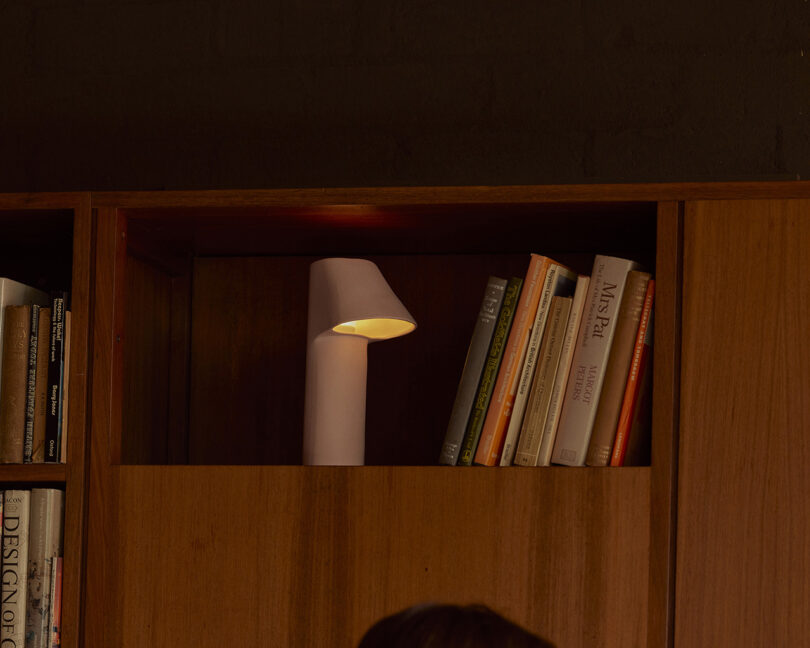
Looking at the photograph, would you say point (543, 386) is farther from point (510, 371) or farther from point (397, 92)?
point (397, 92)

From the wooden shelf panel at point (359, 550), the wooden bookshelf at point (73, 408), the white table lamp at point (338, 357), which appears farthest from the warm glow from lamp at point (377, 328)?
the wooden bookshelf at point (73, 408)

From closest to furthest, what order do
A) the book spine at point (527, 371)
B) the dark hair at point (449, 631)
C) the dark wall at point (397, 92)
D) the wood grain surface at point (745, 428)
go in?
1. the dark hair at point (449, 631)
2. the wood grain surface at point (745, 428)
3. the book spine at point (527, 371)
4. the dark wall at point (397, 92)

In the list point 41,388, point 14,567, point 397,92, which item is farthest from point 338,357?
point 397,92

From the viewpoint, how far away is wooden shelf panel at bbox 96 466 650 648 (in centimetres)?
132

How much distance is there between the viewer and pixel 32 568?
141 cm

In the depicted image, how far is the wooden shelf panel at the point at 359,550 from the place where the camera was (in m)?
1.32

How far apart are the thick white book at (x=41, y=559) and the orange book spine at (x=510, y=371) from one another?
21.8 inches

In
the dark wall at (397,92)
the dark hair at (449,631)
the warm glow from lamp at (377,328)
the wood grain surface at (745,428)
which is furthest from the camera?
the dark wall at (397,92)

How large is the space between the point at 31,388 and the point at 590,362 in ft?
2.40

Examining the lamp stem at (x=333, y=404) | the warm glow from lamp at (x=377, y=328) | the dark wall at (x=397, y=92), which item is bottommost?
the lamp stem at (x=333, y=404)

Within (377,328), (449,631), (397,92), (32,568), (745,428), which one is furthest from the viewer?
(397,92)

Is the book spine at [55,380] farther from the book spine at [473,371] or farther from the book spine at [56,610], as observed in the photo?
the book spine at [473,371]

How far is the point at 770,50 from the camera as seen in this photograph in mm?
1793

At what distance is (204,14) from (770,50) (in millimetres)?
979
